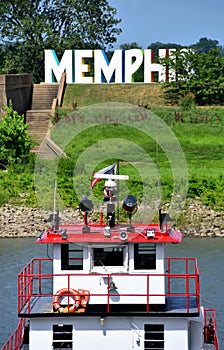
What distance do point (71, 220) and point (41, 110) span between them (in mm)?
24014

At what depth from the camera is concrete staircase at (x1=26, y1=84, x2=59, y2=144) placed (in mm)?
69812

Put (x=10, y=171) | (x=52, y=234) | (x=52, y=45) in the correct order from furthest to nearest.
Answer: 1. (x=52, y=45)
2. (x=10, y=171)
3. (x=52, y=234)

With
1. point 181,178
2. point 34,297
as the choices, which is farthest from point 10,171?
point 34,297

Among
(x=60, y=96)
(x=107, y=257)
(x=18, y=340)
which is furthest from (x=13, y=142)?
(x=107, y=257)

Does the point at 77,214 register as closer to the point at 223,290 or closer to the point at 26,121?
the point at 223,290

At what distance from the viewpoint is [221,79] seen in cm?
7550

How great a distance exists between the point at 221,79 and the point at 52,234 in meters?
52.4

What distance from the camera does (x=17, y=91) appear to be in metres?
73.4

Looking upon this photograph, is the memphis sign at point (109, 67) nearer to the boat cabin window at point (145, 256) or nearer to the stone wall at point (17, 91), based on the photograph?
the stone wall at point (17, 91)

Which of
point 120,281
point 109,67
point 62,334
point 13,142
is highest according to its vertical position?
point 109,67

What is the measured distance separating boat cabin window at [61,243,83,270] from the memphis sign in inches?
2140

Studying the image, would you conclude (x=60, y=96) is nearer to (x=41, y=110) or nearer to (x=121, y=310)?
(x=41, y=110)

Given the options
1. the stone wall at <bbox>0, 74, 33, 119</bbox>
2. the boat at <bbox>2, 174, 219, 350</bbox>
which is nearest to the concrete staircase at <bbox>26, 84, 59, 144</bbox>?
the stone wall at <bbox>0, 74, 33, 119</bbox>

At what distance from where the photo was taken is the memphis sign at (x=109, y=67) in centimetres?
7900
